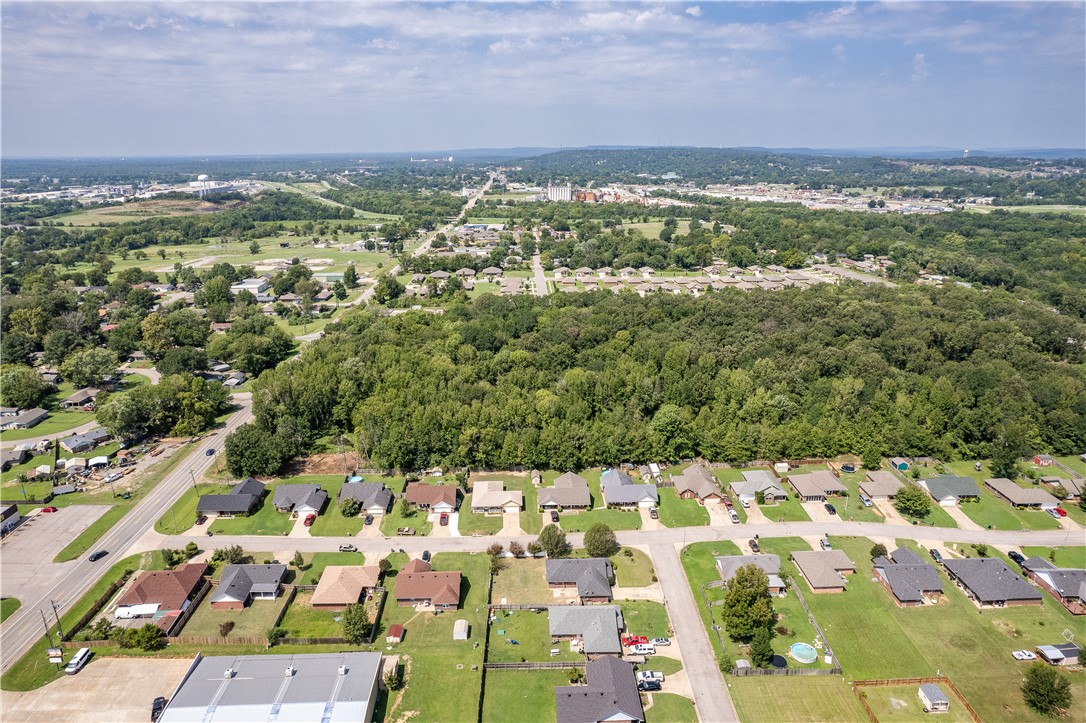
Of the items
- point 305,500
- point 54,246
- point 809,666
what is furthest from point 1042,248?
point 54,246

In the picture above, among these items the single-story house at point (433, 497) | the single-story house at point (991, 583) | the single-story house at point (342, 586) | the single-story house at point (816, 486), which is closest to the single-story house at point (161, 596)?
the single-story house at point (342, 586)

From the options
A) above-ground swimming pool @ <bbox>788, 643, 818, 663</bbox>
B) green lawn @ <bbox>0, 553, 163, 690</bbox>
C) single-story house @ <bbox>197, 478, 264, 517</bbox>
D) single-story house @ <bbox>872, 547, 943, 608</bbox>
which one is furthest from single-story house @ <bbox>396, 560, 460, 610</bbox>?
single-story house @ <bbox>872, 547, 943, 608</bbox>

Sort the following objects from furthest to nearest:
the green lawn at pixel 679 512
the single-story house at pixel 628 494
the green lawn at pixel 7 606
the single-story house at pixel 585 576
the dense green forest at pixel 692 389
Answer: the dense green forest at pixel 692 389, the single-story house at pixel 628 494, the green lawn at pixel 679 512, the single-story house at pixel 585 576, the green lawn at pixel 7 606

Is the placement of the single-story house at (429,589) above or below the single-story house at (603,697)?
above

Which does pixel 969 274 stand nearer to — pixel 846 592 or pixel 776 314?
pixel 776 314

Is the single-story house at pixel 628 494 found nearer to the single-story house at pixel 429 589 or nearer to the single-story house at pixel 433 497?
the single-story house at pixel 433 497

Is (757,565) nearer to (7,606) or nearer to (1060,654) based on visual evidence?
(1060,654)
